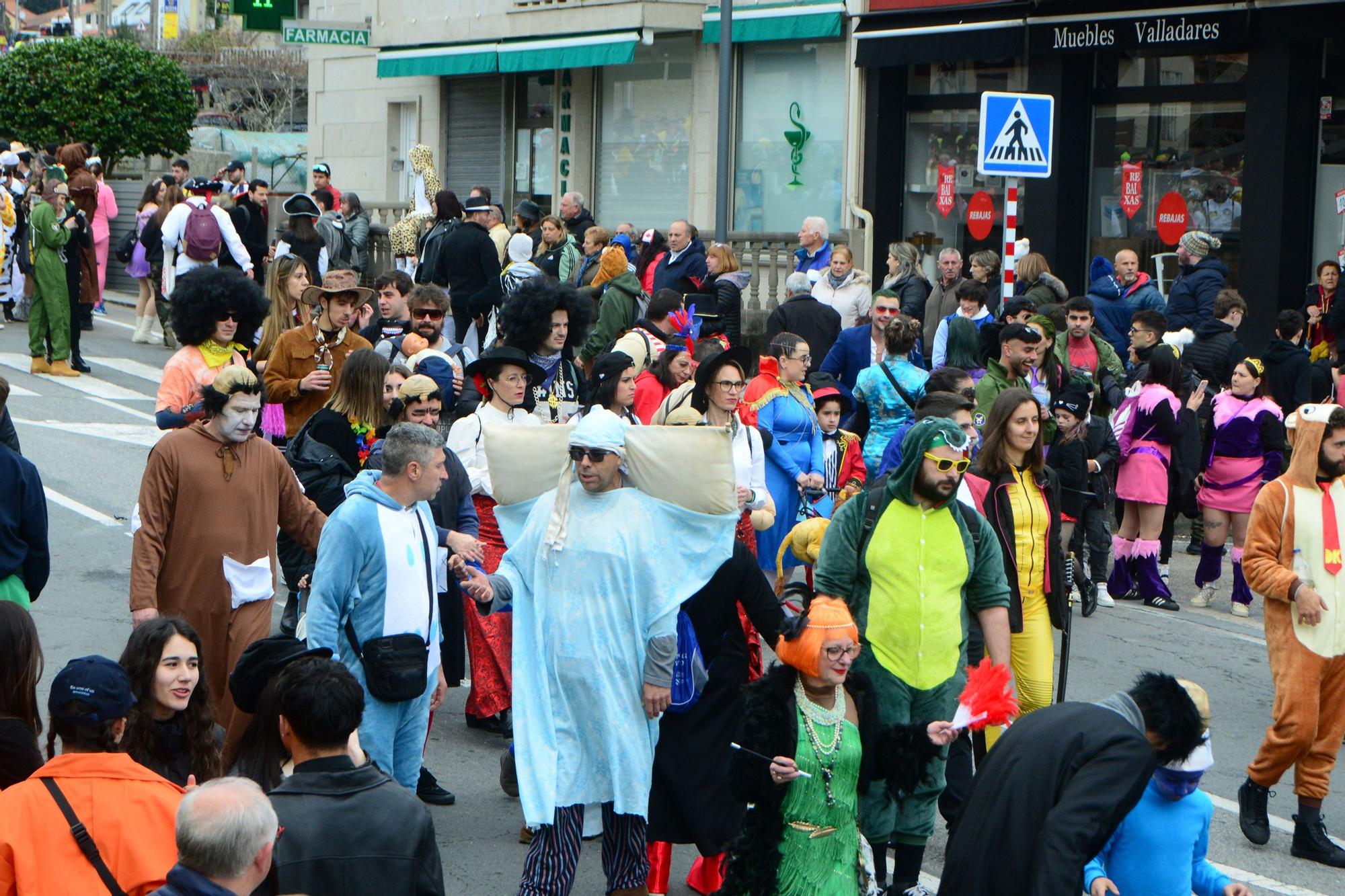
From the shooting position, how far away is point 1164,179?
17.8 metres

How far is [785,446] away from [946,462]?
3325 millimetres

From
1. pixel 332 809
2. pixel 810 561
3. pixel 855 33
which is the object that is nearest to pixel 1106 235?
pixel 855 33

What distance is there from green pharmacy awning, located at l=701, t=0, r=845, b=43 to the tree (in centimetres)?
1115

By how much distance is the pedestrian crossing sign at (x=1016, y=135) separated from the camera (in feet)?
39.4

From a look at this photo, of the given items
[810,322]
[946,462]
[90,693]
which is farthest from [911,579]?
[810,322]

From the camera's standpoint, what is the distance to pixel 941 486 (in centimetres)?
607

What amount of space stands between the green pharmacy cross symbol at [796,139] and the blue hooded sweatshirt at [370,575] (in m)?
16.5

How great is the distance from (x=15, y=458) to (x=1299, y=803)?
5.55 metres

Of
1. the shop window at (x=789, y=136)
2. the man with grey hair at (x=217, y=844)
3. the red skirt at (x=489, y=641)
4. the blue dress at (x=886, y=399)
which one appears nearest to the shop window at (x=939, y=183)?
the shop window at (x=789, y=136)

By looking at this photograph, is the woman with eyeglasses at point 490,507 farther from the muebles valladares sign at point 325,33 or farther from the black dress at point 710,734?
the muebles valladares sign at point 325,33

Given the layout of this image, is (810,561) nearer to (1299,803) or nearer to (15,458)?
(1299,803)

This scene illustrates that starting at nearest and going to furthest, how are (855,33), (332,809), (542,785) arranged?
(332,809)
(542,785)
(855,33)

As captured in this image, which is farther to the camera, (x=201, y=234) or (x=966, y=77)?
(x=966, y=77)

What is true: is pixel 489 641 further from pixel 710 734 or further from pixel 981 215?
pixel 981 215
